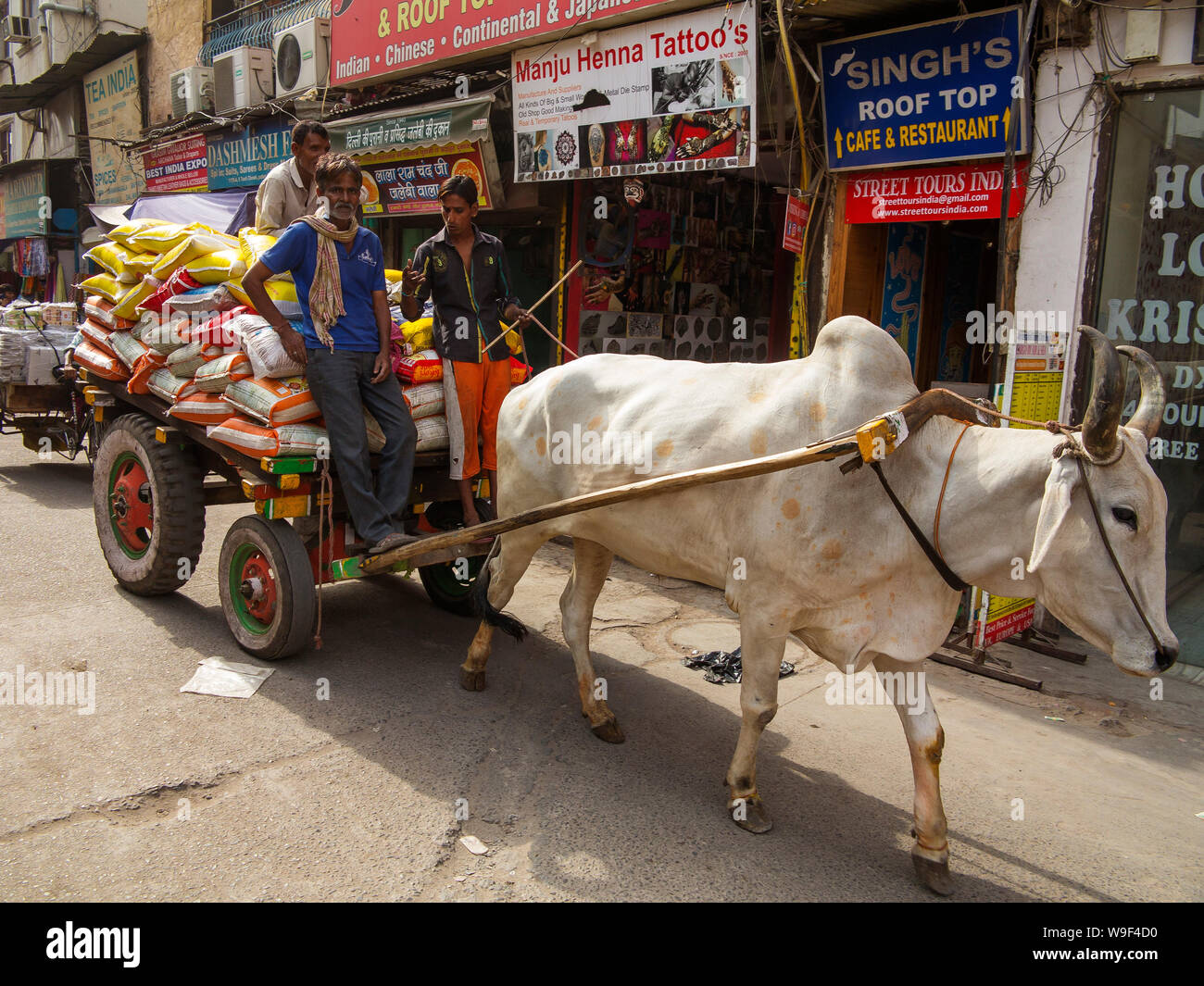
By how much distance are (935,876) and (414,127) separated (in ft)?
26.0

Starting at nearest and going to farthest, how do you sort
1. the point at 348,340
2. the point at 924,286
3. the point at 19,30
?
the point at 348,340, the point at 924,286, the point at 19,30

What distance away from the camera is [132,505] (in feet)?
17.9

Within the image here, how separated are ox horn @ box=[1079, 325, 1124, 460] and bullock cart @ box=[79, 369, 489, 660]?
7.81ft

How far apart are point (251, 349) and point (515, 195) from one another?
474 cm

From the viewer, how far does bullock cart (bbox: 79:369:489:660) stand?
14.7 ft

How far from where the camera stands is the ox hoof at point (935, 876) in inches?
123

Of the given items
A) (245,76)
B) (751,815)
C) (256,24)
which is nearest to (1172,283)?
(751,815)

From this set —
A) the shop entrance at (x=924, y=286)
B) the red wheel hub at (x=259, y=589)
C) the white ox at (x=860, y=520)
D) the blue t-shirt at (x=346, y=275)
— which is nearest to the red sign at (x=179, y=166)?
the blue t-shirt at (x=346, y=275)

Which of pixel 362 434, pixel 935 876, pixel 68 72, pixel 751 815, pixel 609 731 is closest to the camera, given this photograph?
pixel 935 876

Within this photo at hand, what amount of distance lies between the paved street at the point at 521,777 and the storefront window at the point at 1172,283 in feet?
2.72

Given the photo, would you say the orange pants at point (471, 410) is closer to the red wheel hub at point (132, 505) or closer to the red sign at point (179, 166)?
the red wheel hub at point (132, 505)

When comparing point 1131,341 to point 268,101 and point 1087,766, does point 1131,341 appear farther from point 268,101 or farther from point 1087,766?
point 268,101

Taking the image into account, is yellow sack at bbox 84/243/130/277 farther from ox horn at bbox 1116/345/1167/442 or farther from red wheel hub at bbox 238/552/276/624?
ox horn at bbox 1116/345/1167/442

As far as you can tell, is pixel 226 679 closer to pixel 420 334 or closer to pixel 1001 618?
pixel 420 334
